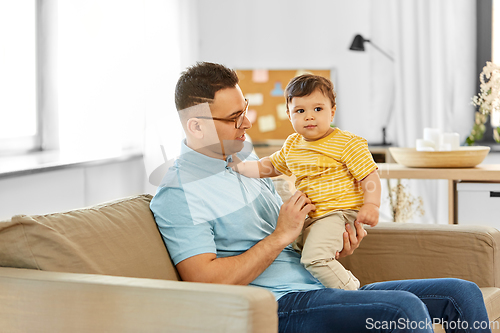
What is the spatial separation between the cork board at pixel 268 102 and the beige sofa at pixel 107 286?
2611 millimetres

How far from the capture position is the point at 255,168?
169cm

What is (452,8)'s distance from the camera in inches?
152

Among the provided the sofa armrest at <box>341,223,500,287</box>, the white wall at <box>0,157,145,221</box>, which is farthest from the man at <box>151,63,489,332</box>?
the white wall at <box>0,157,145,221</box>

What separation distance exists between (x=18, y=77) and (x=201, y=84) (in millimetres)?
1521

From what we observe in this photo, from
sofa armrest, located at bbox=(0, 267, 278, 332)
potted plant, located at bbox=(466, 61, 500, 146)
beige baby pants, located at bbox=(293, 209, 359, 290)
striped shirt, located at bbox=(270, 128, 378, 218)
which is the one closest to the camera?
sofa armrest, located at bbox=(0, 267, 278, 332)

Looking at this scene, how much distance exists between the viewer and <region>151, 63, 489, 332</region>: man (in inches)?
51.9

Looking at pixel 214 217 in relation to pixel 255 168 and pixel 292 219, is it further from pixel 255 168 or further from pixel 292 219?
pixel 255 168

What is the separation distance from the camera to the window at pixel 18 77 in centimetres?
263

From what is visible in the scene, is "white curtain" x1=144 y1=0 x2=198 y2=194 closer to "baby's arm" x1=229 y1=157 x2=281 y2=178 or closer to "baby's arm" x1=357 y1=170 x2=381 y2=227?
"baby's arm" x1=229 y1=157 x2=281 y2=178

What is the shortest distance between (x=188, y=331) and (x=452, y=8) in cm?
349

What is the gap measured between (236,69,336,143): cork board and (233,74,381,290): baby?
2.50 meters

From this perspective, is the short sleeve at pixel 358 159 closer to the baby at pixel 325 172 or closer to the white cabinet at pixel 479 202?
the baby at pixel 325 172

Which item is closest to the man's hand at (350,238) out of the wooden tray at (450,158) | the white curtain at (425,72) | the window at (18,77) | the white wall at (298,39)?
the wooden tray at (450,158)

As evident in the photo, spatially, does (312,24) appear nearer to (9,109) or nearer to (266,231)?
(9,109)
